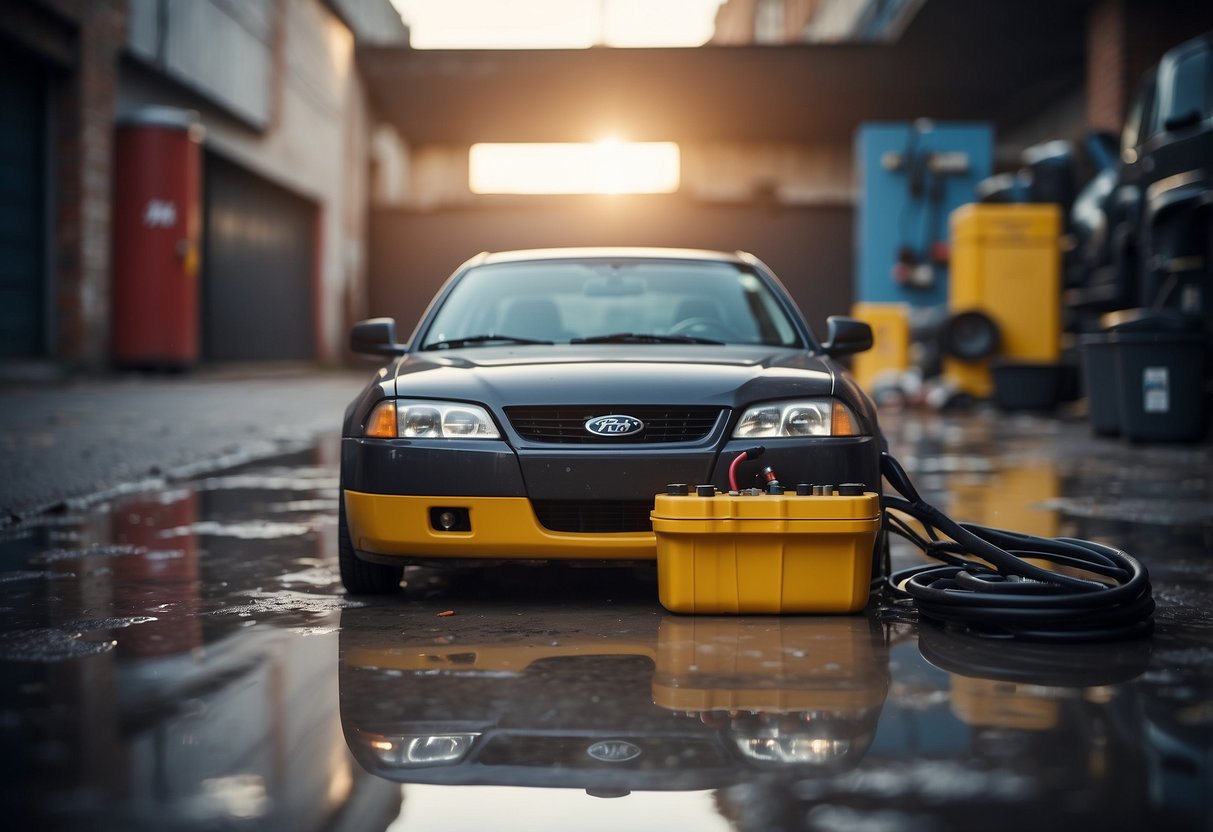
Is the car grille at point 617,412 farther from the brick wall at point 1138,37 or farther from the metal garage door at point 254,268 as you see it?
the metal garage door at point 254,268

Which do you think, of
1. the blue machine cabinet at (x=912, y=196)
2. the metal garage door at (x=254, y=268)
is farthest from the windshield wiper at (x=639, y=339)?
the blue machine cabinet at (x=912, y=196)

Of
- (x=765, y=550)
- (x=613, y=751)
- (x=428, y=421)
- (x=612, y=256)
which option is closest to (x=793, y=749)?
(x=613, y=751)

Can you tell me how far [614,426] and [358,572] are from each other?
90cm

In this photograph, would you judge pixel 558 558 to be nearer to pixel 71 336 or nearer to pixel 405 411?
pixel 405 411

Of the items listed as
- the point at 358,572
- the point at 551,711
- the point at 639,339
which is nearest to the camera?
the point at 551,711

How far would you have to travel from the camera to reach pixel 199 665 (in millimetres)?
3158

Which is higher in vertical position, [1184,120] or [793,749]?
[1184,120]

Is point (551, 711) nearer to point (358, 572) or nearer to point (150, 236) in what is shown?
point (358, 572)

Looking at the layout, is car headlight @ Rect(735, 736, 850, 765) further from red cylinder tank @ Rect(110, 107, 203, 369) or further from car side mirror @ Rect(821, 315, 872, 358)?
red cylinder tank @ Rect(110, 107, 203, 369)

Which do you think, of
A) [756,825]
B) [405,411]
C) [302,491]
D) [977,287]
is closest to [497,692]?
[756,825]

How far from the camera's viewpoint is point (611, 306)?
5.11 meters

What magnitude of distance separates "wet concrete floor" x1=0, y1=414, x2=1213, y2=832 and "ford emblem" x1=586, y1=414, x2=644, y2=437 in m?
0.49

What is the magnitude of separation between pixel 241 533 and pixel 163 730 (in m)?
3.02

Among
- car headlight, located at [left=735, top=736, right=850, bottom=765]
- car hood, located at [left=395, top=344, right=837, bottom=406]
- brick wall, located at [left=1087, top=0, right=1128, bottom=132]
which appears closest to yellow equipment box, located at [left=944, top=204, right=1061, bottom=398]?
brick wall, located at [left=1087, top=0, right=1128, bottom=132]
